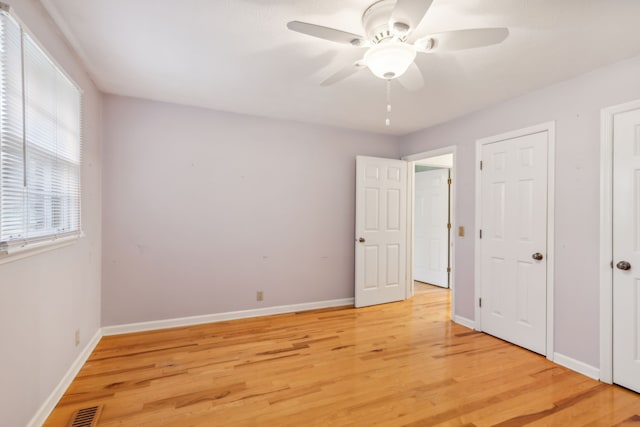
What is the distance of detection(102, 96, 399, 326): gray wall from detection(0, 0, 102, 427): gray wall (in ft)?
0.91

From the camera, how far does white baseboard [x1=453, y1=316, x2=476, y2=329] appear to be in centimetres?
345

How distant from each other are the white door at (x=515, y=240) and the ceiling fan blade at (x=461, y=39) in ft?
5.62

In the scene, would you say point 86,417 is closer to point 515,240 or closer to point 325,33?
point 325,33

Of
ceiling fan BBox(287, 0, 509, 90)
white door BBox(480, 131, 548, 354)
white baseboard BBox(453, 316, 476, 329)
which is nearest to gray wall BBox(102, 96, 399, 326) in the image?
white baseboard BBox(453, 316, 476, 329)

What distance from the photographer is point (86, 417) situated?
186 cm

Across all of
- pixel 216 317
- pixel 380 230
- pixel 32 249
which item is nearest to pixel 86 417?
pixel 32 249

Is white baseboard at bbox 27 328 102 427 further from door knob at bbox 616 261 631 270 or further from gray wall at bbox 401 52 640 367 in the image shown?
door knob at bbox 616 261 631 270

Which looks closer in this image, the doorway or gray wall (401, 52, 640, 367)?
gray wall (401, 52, 640, 367)

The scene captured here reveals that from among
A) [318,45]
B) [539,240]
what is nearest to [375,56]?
[318,45]

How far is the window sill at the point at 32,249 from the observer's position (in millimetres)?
1443

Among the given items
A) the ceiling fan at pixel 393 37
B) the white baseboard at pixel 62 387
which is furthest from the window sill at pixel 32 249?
the ceiling fan at pixel 393 37

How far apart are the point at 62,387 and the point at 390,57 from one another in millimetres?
3013

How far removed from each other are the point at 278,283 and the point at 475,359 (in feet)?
7.47

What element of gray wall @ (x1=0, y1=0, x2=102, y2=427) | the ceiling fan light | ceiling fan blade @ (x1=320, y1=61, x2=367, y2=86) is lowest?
gray wall @ (x1=0, y1=0, x2=102, y2=427)
